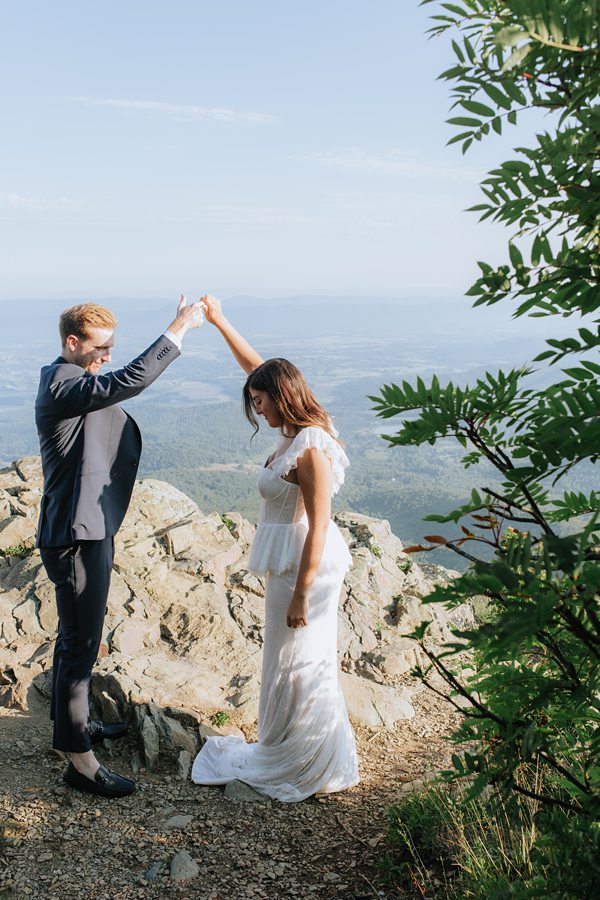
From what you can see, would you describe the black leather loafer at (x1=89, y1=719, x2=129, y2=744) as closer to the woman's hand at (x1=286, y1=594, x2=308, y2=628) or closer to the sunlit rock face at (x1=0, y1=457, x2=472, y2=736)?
the sunlit rock face at (x1=0, y1=457, x2=472, y2=736)

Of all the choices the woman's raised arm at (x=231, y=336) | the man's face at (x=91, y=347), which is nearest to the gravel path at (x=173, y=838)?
the man's face at (x=91, y=347)

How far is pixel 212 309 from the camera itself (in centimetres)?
527

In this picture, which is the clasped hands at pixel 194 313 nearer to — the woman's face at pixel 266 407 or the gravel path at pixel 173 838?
the woman's face at pixel 266 407

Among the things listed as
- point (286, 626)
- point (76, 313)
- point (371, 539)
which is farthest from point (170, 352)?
point (371, 539)

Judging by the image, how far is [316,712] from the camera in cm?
498

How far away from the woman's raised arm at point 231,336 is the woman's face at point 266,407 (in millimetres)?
684

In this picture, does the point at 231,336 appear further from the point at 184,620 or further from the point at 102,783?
the point at 102,783

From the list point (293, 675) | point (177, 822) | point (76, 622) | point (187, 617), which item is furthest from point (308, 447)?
point (187, 617)

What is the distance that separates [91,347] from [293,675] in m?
2.53

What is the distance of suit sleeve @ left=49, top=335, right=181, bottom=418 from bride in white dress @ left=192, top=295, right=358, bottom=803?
69 cm

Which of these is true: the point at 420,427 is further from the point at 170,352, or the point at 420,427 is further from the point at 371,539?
the point at 371,539

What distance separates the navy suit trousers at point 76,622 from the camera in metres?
4.56

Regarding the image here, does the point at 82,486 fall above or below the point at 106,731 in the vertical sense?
above

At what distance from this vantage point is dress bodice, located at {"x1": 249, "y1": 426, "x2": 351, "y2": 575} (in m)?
4.73
